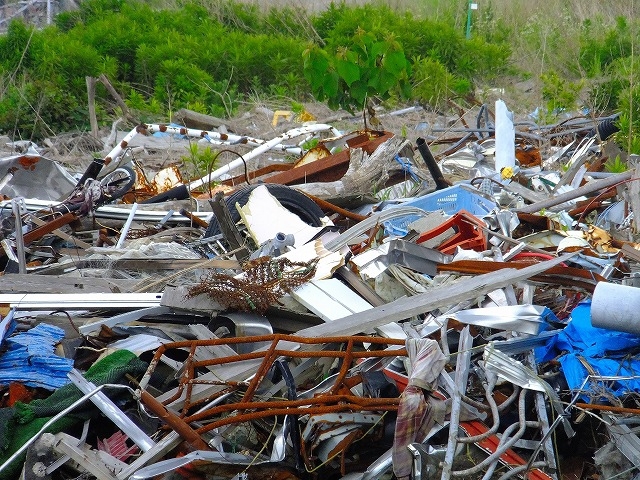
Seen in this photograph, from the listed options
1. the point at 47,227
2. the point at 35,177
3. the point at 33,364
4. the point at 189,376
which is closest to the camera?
the point at 189,376

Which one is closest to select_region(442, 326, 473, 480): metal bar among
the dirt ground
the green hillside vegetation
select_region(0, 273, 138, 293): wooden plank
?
select_region(0, 273, 138, 293): wooden plank

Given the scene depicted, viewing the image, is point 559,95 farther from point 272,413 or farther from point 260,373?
point 272,413

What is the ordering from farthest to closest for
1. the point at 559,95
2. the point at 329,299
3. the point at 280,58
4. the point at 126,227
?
the point at 280,58 < the point at 559,95 < the point at 126,227 < the point at 329,299

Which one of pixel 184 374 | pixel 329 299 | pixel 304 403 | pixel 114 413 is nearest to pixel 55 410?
pixel 114 413

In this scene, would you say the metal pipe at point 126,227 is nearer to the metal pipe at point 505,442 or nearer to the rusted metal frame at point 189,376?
the rusted metal frame at point 189,376

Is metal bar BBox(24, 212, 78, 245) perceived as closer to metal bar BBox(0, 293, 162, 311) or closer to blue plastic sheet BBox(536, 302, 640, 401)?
metal bar BBox(0, 293, 162, 311)

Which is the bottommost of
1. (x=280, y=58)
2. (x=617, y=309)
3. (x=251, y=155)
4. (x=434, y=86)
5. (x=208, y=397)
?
(x=280, y=58)

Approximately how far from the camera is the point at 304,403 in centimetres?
308

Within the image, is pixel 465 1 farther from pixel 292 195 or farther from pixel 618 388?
pixel 618 388

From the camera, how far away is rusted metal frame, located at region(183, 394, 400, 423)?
3092 millimetres

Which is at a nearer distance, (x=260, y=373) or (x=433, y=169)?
(x=260, y=373)

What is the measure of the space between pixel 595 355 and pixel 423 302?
32.2 inches

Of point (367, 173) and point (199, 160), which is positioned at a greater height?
point (367, 173)

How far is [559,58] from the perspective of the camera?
14195 millimetres
